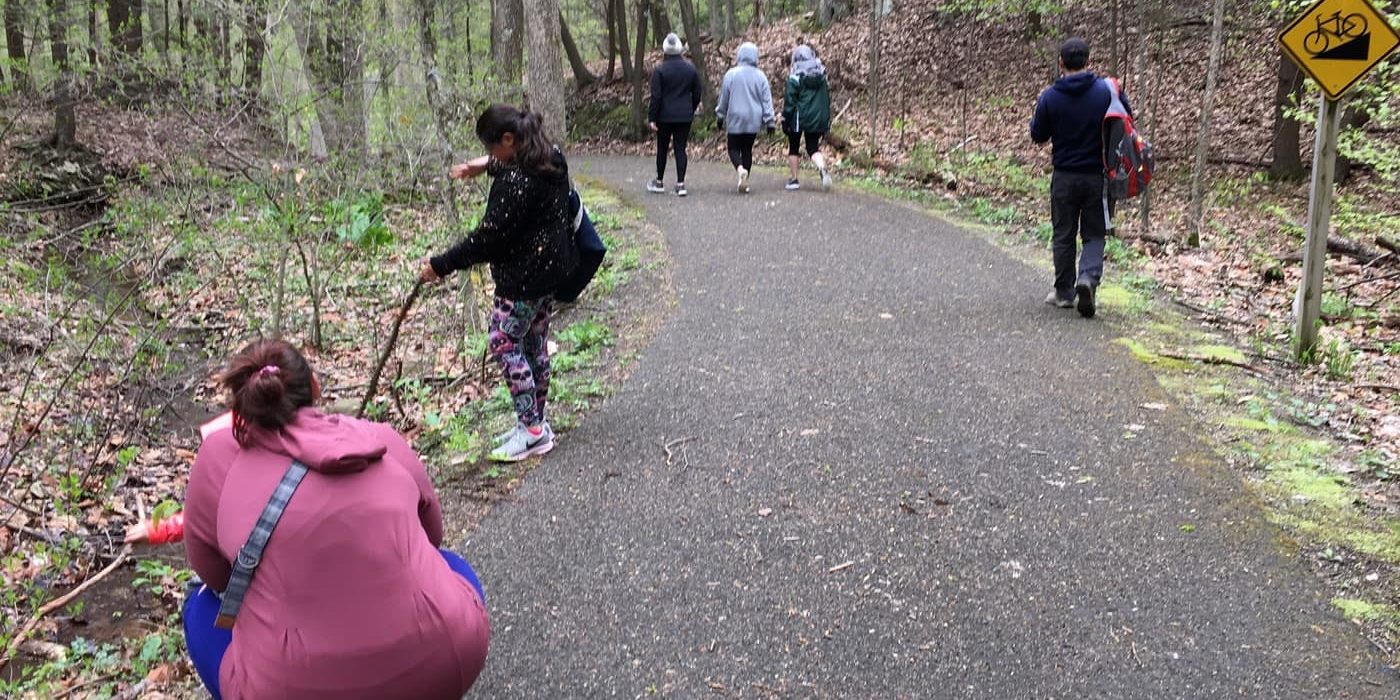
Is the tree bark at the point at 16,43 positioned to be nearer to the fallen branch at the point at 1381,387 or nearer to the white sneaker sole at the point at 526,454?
the white sneaker sole at the point at 526,454

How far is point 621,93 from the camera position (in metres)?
24.9

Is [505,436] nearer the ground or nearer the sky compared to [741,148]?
nearer the ground

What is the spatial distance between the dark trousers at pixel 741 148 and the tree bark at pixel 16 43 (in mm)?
8881

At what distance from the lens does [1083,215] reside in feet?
25.4

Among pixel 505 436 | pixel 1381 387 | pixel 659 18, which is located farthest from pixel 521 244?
pixel 659 18

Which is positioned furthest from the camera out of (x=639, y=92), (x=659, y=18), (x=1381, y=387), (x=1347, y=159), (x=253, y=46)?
(x=659, y=18)

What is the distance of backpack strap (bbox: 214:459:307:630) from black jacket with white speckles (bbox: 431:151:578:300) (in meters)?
2.43

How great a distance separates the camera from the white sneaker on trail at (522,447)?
17.8 ft

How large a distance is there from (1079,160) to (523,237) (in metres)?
4.62

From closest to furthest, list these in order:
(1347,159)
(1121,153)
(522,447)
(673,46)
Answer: (522,447) → (1121,153) → (673,46) → (1347,159)

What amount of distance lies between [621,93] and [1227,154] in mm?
13931

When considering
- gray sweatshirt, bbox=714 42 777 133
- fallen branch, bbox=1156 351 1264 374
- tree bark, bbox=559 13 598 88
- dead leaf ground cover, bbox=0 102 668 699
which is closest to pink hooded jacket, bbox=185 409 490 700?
dead leaf ground cover, bbox=0 102 668 699

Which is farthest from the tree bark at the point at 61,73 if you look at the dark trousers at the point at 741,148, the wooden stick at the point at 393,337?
the wooden stick at the point at 393,337

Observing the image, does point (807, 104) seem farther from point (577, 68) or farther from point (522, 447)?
point (577, 68)
